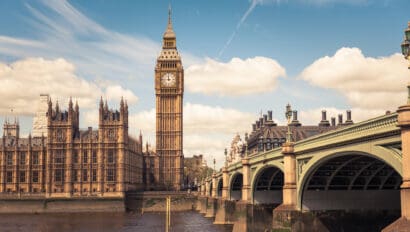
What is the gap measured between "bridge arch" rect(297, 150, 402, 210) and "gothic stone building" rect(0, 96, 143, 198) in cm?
9499

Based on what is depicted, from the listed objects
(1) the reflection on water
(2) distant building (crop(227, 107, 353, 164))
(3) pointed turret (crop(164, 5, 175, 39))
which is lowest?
(1) the reflection on water

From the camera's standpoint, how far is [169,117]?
17362 cm

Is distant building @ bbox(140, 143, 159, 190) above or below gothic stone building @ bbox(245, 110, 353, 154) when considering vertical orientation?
below

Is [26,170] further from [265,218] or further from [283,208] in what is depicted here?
[283,208]

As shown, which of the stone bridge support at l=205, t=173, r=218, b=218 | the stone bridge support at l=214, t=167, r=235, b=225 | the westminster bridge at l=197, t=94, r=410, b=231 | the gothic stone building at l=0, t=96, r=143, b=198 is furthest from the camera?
the gothic stone building at l=0, t=96, r=143, b=198

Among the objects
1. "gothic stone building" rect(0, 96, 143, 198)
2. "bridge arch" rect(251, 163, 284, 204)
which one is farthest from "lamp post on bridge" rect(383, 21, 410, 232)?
"gothic stone building" rect(0, 96, 143, 198)

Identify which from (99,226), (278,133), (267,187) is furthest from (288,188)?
(278,133)

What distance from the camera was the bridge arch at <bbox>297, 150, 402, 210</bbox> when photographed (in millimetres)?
45309

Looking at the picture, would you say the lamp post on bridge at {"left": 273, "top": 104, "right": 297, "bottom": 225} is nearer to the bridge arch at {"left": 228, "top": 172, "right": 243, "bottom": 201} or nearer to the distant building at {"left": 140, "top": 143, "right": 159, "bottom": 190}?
the bridge arch at {"left": 228, "top": 172, "right": 243, "bottom": 201}

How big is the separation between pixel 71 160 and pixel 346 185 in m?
101

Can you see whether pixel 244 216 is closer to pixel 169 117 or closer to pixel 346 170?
pixel 346 170

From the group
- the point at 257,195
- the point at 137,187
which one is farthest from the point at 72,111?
the point at 257,195

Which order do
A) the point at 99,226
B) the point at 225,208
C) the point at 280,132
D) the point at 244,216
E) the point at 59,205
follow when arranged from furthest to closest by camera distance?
the point at 280,132 < the point at 59,205 < the point at 99,226 < the point at 225,208 < the point at 244,216

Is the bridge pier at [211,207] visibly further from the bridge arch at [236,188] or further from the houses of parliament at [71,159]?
the houses of parliament at [71,159]
